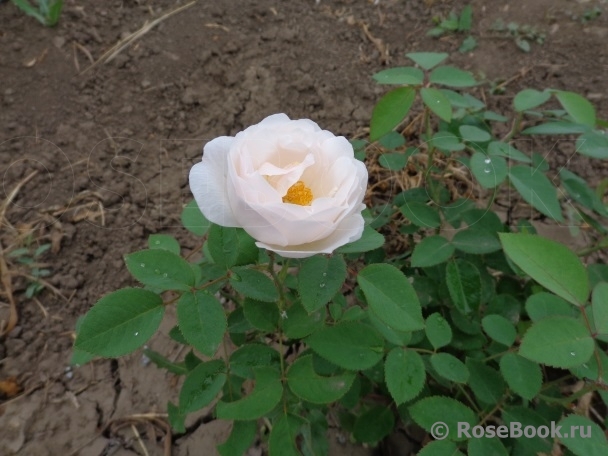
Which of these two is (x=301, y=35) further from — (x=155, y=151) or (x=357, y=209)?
(x=357, y=209)

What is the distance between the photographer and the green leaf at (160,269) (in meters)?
0.81

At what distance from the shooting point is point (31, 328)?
1495 mm

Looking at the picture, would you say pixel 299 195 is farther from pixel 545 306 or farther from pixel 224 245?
pixel 545 306

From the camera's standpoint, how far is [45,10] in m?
2.00

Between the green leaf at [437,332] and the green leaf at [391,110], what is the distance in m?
0.43

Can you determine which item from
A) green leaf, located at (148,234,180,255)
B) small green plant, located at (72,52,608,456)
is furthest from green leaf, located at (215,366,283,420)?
green leaf, located at (148,234,180,255)

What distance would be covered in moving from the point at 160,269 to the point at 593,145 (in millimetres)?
1007

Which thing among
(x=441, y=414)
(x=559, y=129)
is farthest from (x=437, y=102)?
(x=441, y=414)

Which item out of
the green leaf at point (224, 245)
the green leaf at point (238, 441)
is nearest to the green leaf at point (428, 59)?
the green leaf at point (224, 245)

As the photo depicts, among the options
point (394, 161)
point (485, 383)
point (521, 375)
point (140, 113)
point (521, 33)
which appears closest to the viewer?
point (521, 375)

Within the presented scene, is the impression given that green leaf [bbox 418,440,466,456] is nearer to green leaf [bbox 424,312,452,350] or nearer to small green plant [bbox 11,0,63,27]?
green leaf [bbox 424,312,452,350]

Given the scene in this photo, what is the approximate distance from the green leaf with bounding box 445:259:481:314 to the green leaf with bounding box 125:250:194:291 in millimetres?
621

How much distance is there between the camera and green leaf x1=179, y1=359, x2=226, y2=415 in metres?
0.90

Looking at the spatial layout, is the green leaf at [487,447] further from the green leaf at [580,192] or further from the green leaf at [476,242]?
the green leaf at [580,192]
